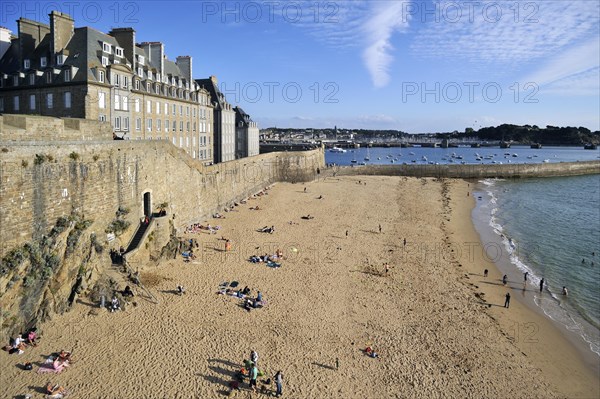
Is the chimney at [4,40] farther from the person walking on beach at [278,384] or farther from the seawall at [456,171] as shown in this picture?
the seawall at [456,171]

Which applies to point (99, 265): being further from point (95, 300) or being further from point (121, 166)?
point (121, 166)

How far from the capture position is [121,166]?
67.1 ft

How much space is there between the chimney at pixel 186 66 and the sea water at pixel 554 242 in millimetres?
29803

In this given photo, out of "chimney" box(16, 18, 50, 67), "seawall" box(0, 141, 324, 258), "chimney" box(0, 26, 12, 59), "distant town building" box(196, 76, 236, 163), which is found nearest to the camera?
"seawall" box(0, 141, 324, 258)

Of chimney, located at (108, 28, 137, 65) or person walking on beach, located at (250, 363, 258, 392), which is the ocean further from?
chimney, located at (108, 28, 137, 65)

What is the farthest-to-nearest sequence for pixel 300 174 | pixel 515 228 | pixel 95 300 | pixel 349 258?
pixel 300 174
pixel 515 228
pixel 349 258
pixel 95 300

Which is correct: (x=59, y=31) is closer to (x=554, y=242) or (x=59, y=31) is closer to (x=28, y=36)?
(x=28, y=36)

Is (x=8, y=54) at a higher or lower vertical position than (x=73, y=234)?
higher

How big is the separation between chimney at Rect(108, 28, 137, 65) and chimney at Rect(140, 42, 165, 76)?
3.49 meters

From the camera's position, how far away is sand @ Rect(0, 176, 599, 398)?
538 inches

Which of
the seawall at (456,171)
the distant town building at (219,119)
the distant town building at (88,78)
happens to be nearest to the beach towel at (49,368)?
the distant town building at (88,78)

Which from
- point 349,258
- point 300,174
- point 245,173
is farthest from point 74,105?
point 300,174

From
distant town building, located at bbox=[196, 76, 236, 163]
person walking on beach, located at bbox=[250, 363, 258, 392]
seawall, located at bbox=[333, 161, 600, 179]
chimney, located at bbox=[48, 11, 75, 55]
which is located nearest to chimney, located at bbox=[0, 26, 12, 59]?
chimney, located at bbox=[48, 11, 75, 55]

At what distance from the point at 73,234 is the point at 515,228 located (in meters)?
34.8
